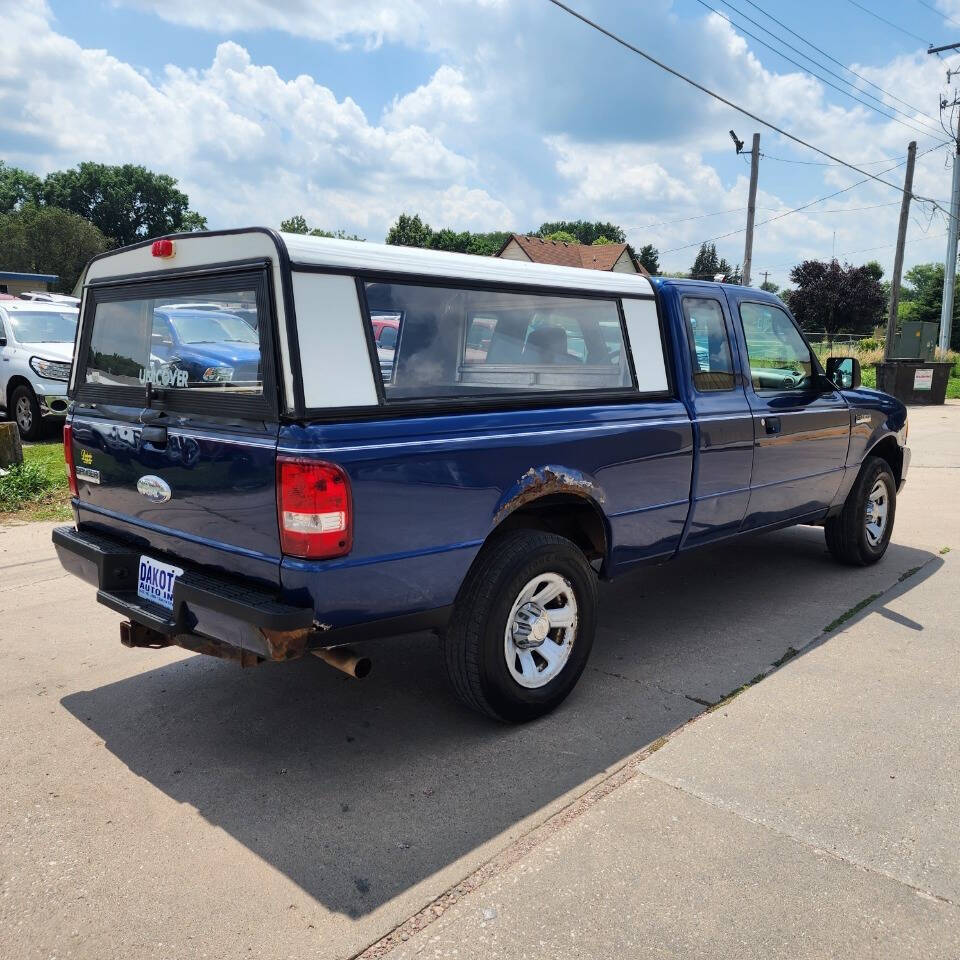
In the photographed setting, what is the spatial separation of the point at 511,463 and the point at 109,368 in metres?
1.93

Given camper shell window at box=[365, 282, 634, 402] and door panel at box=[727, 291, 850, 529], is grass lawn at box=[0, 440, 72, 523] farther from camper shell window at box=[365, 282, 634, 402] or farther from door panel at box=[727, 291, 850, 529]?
door panel at box=[727, 291, 850, 529]

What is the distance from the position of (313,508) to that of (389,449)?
35 centimetres

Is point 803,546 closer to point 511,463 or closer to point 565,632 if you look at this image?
point 565,632

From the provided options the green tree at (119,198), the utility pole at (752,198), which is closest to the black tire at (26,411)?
the utility pole at (752,198)

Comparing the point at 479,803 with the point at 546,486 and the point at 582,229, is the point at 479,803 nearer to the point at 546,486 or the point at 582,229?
the point at 546,486

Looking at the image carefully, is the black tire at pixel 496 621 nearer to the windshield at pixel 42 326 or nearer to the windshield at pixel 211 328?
the windshield at pixel 211 328

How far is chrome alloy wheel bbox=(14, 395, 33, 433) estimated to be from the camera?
10648mm

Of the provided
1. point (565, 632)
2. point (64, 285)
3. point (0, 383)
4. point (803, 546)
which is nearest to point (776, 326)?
point (803, 546)

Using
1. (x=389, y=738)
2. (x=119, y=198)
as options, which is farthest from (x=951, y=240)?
(x=119, y=198)

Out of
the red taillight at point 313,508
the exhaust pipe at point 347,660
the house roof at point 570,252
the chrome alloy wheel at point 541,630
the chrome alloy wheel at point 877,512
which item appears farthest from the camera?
the house roof at point 570,252

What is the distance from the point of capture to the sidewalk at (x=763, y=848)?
238 centimetres

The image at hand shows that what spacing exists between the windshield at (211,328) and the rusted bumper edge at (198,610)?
91 cm

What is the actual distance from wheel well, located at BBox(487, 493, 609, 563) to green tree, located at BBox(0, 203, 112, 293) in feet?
189

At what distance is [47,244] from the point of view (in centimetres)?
5547
